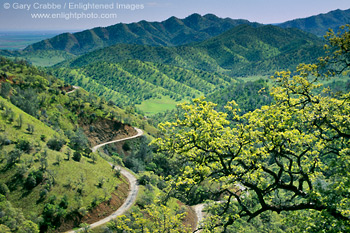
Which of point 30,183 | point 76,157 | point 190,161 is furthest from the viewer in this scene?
point 76,157

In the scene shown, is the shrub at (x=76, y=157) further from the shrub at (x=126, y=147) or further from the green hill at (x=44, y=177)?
the shrub at (x=126, y=147)

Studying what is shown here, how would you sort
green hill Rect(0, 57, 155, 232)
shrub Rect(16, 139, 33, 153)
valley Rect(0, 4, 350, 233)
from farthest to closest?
shrub Rect(16, 139, 33, 153), green hill Rect(0, 57, 155, 232), valley Rect(0, 4, 350, 233)

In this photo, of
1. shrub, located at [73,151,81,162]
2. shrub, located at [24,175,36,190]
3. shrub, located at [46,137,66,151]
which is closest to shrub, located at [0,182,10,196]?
shrub, located at [24,175,36,190]

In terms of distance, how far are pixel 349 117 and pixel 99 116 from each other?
14369 cm

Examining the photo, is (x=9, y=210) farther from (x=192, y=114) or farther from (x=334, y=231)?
(x=334, y=231)

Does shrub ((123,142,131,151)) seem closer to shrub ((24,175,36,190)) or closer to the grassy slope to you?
the grassy slope

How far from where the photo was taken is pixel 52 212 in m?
60.9

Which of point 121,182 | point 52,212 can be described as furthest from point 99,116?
point 52,212

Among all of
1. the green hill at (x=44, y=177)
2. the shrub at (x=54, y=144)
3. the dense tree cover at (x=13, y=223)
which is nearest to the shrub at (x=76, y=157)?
the green hill at (x=44, y=177)

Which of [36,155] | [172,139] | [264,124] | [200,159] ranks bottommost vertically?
[36,155]

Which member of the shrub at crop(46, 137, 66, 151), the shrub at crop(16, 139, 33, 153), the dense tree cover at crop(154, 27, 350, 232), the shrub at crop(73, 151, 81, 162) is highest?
the dense tree cover at crop(154, 27, 350, 232)

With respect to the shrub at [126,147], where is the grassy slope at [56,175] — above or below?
above

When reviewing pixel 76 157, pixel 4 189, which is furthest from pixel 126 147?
pixel 4 189

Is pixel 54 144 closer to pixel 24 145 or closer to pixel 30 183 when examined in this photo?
pixel 24 145
